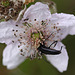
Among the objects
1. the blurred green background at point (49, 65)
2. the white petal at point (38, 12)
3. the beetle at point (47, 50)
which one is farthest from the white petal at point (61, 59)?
the blurred green background at point (49, 65)

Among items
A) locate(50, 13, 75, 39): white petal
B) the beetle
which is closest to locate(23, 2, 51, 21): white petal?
locate(50, 13, 75, 39): white petal

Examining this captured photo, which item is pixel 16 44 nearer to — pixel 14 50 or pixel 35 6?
pixel 14 50

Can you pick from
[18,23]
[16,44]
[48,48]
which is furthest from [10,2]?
[48,48]

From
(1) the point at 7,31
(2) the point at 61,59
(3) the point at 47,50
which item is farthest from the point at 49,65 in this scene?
(1) the point at 7,31

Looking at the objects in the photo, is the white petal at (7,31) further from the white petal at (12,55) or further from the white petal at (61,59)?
the white petal at (61,59)

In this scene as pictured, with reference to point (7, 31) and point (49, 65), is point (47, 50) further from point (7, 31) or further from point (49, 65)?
point (49, 65)
